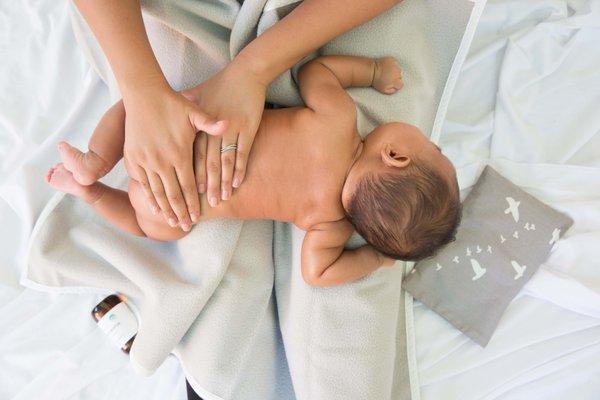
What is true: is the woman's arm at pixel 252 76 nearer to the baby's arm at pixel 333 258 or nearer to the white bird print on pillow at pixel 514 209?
the baby's arm at pixel 333 258

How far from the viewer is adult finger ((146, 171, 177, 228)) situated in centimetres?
97

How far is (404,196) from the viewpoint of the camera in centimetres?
96

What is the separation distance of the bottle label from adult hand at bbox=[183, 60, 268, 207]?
0.41 metres

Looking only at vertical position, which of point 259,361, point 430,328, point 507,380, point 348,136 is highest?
point 348,136

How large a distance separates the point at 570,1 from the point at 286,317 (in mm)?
1129

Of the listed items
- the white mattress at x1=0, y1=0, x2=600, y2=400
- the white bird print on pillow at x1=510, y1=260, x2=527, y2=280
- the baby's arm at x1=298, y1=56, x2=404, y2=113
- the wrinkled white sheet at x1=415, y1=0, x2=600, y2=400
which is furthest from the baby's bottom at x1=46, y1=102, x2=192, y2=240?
the white bird print on pillow at x1=510, y1=260, x2=527, y2=280

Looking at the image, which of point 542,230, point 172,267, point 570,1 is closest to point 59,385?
point 172,267

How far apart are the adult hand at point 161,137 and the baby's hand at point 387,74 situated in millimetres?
379

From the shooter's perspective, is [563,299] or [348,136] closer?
[348,136]

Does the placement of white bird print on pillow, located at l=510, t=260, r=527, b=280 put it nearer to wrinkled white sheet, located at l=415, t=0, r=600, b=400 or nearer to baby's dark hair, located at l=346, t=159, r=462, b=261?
wrinkled white sheet, located at l=415, t=0, r=600, b=400

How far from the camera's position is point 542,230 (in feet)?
4.15

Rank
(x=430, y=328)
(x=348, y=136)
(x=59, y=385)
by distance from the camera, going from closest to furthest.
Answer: (x=348, y=136)
(x=59, y=385)
(x=430, y=328)

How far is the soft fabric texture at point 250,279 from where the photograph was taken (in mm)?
1117

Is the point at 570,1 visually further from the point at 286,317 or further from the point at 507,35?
the point at 286,317
